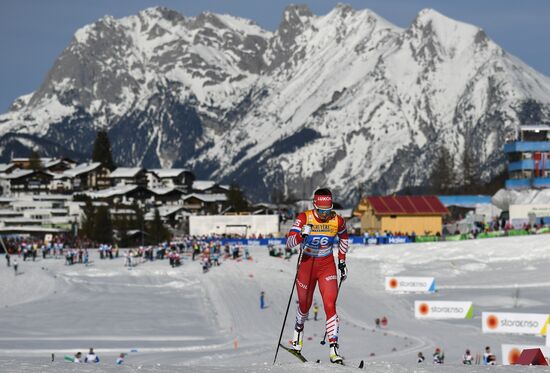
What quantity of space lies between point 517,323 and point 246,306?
64.4 feet

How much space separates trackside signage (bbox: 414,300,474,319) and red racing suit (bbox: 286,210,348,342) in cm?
3550

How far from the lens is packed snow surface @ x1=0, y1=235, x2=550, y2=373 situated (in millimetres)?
42844

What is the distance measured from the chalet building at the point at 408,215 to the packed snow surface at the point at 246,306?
15.8m

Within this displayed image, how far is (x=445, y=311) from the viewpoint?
2080 inches

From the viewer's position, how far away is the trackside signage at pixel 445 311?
52.7 m

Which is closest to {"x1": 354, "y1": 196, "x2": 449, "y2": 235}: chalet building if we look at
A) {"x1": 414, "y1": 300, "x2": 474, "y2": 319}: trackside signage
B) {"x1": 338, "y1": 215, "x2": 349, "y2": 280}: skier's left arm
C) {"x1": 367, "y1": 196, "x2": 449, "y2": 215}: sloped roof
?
{"x1": 367, "y1": 196, "x2": 449, "y2": 215}: sloped roof

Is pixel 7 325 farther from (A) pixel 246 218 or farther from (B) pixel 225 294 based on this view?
(A) pixel 246 218

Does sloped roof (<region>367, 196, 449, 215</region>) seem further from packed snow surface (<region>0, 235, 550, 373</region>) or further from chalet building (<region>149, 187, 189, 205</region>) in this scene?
chalet building (<region>149, 187, 189, 205</region>)

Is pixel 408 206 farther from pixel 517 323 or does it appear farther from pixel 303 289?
pixel 303 289

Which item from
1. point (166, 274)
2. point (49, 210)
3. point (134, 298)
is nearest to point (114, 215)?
point (49, 210)

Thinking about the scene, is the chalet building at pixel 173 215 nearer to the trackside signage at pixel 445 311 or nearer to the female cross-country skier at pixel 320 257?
→ the trackside signage at pixel 445 311

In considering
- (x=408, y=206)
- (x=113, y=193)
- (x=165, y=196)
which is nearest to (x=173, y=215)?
(x=113, y=193)

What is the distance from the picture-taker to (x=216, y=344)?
151 ft

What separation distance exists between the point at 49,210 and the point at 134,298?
108m
